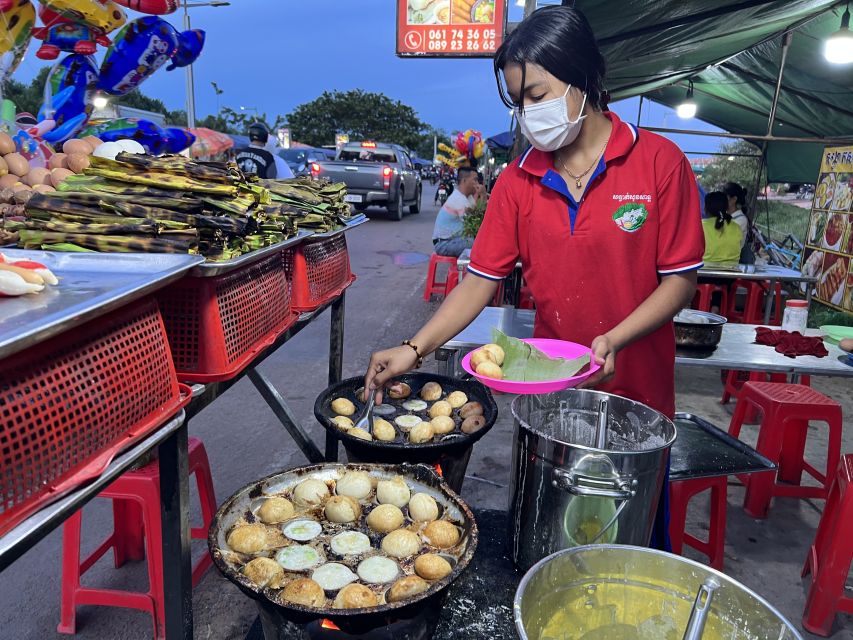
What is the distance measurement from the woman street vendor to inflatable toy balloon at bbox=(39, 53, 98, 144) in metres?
3.08

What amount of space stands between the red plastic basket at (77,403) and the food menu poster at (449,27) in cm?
803

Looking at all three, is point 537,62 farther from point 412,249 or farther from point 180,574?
point 412,249

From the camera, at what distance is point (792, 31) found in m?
6.09

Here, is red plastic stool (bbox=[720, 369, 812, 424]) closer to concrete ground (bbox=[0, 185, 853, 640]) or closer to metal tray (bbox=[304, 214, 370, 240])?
concrete ground (bbox=[0, 185, 853, 640])

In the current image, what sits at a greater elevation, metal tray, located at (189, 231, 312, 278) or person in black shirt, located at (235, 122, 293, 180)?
person in black shirt, located at (235, 122, 293, 180)

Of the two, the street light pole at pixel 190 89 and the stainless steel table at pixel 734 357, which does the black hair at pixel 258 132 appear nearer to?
the stainless steel table at pixel 734 357

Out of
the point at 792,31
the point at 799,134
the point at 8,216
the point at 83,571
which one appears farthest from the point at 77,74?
the point at 799,134

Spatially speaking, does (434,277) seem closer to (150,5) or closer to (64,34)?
(150,5)

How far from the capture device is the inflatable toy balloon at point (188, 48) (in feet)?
15.4

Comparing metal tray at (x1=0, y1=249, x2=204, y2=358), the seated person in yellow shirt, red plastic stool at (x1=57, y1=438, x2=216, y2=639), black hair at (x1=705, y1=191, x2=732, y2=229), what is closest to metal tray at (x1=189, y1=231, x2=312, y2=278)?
metal tray at (x1=0, y1=249, x2=204, y2=358)

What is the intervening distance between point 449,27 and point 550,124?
7.42 m

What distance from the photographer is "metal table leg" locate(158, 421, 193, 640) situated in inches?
62.9

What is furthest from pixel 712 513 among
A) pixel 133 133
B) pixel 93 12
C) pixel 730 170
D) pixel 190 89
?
pixel 190 89

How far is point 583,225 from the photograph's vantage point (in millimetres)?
2076
